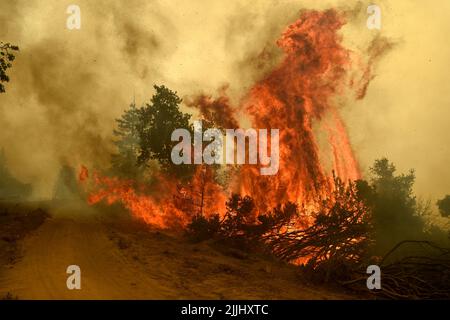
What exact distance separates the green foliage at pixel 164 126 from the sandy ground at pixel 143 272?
7155mm

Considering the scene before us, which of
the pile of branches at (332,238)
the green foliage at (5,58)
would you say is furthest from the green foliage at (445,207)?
the green foliage at (5,58)

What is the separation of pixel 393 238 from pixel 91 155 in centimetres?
4505

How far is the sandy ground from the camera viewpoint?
29.7 ft

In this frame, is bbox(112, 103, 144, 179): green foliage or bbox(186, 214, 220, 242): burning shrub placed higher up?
bbox(112, 103, 144, 179): green foliage

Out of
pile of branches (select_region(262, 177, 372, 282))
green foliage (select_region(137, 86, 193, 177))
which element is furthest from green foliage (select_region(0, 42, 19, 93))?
pile of branches (select_region(262, 177, 372, 282))

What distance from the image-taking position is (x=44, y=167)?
95.1 meters

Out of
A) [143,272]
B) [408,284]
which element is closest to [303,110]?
[408,284]

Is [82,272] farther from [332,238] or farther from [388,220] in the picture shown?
[388,220]

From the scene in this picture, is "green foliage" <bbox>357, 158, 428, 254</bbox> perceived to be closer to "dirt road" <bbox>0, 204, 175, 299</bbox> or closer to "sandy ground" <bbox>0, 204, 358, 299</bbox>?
"sandy ground" <bbox>0, 204, 358, 299</bbox>

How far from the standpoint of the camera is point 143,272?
36.0 feet

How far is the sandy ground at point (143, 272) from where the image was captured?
906 centimetres

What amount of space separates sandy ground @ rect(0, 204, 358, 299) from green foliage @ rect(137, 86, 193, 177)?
23.5ft

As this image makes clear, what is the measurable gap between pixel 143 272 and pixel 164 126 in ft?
43.5
